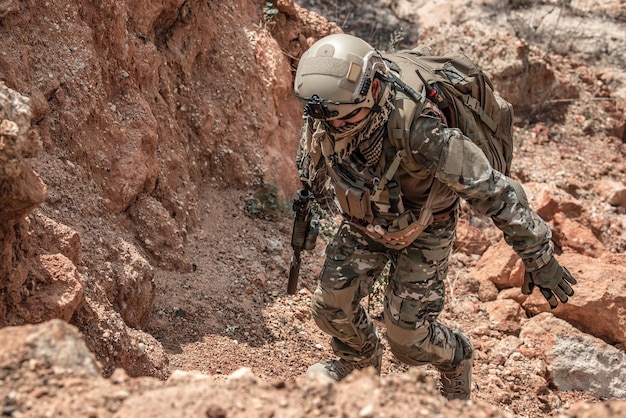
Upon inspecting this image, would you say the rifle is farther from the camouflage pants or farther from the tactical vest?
the tactical vest

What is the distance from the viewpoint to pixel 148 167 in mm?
4738

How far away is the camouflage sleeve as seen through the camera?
→ 3.31m

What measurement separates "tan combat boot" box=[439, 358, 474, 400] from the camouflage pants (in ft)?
0.57

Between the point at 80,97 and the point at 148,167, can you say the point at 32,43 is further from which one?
the point at 148,167

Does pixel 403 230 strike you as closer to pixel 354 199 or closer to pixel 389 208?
pixel 389 208

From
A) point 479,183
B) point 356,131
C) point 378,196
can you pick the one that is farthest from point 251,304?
point 479,183

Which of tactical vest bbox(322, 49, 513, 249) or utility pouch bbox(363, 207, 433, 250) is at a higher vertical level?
tactical vest bbox(322, 49, 513, 249)

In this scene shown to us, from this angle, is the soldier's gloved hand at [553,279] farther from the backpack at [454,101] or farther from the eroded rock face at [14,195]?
the eroded rock face at [14,195]

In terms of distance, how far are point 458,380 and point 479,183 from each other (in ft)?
4.53

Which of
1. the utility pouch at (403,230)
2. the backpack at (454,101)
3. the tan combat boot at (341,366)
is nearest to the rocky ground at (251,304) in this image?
the tan combat boot at (341,366)

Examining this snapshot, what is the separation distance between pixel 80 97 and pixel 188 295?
1299 mm

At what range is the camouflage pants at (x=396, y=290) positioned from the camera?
3.82 meters

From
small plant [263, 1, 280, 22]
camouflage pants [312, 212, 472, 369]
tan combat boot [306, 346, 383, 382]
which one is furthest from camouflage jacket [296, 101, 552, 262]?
small plant [263, 1, 280, 22]

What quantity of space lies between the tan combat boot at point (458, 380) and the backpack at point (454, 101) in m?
1.07
